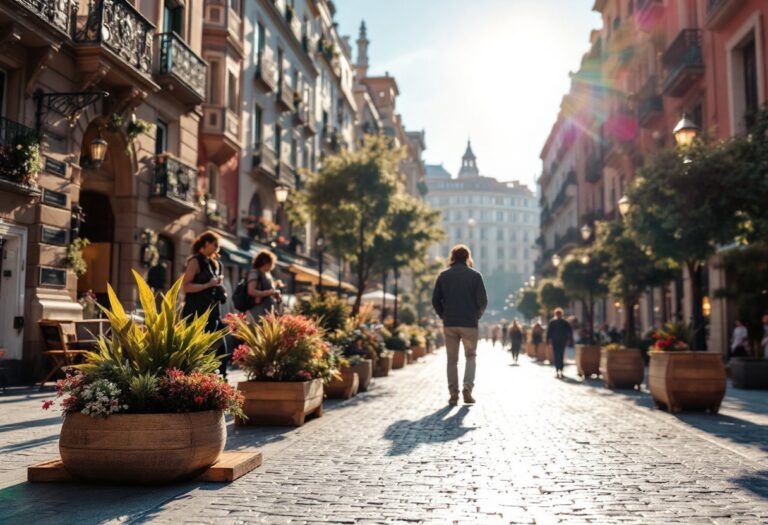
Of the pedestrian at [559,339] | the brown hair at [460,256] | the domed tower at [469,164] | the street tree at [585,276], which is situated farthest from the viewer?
the domed tower at [469,164]

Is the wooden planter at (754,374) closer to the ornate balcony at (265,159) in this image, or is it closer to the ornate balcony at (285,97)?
the ornate balcony at (265,159)

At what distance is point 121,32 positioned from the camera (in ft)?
48.8

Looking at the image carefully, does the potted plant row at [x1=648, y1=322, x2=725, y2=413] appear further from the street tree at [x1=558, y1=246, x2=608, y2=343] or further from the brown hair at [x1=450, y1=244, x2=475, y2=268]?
the street tree at [x1=558, y1=246, x2=608, y2=343]

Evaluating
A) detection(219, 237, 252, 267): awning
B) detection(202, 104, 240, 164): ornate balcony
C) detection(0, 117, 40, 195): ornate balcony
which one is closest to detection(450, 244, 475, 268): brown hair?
detection(0, 117, 40, 195): ornate balcony

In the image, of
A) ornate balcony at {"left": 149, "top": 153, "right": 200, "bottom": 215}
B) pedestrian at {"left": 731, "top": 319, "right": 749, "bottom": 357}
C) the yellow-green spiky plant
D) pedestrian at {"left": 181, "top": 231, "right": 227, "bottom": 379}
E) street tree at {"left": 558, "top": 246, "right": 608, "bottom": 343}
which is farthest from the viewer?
street tree at {"left": 558, "top": 246, "right": 608, "bottom": 343}

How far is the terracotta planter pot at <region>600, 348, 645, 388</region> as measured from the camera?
1413 cm

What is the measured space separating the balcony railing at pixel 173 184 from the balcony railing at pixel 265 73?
953cm

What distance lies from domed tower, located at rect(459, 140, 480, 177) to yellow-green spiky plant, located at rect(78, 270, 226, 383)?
165535 mm

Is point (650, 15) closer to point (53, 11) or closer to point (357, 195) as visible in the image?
point (357, 195)

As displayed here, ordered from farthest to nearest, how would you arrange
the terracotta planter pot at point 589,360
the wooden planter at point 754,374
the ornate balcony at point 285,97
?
the ornate balcony at point 285,97, the terracotta planter pot at point 589,360, the wooden planter at point 754,374

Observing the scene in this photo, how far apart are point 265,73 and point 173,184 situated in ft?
37.7

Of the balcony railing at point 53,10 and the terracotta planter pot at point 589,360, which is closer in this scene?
the balcony railing at point 53,10

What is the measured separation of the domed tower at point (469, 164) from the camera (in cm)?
16938

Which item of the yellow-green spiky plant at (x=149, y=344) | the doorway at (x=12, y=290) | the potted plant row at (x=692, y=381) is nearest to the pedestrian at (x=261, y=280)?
the yellow-green spiky plant at (x=149, y=344)
